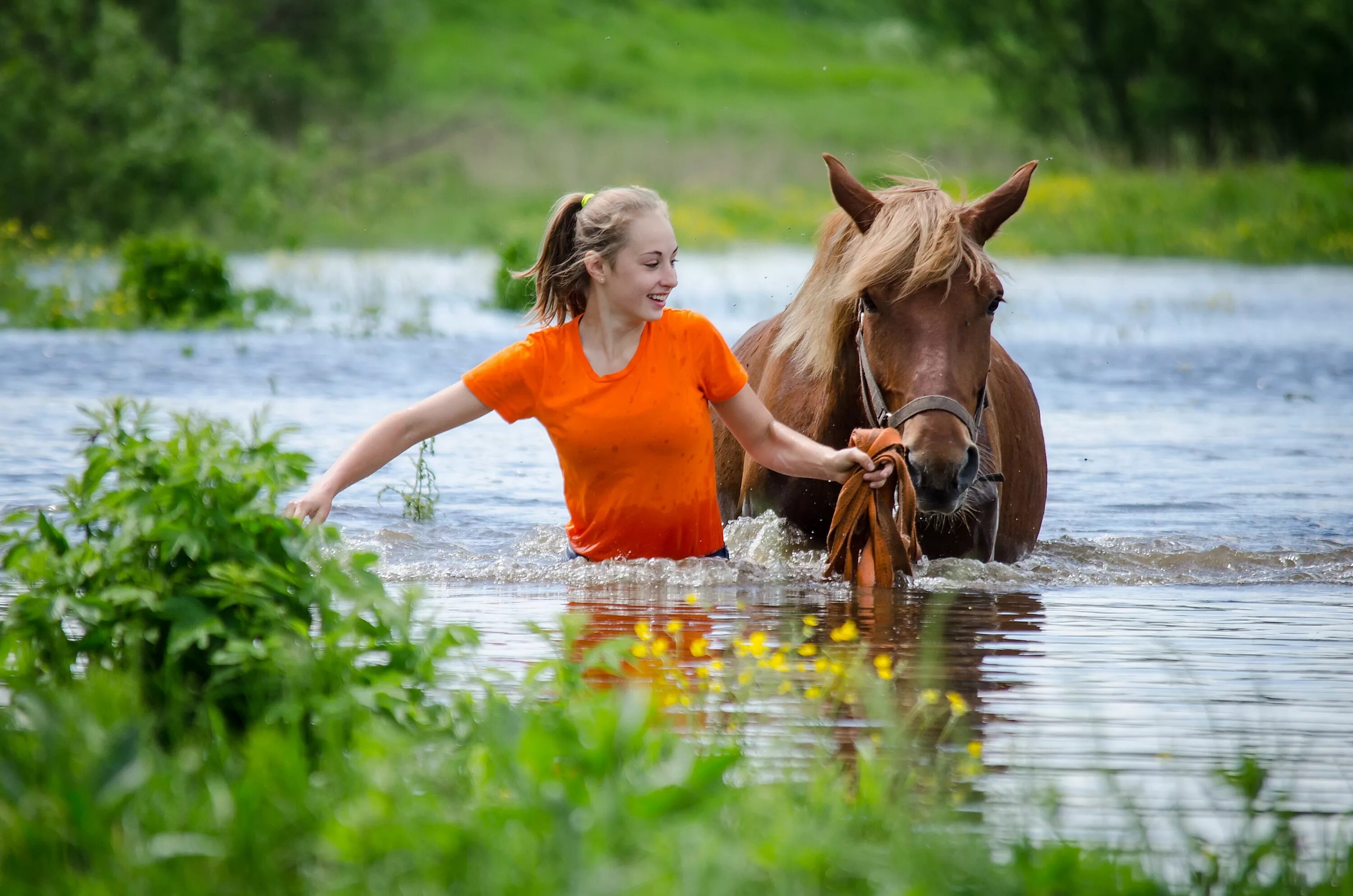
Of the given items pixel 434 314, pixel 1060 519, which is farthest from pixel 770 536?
pixel 434 314

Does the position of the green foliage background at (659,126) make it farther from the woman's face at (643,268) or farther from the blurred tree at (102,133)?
the woman's face at (643,268)

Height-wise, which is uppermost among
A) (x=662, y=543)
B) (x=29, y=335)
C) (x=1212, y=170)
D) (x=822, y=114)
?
(x=822, y=114)

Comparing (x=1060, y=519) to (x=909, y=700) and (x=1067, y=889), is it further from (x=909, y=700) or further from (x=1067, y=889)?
(x=1067, y=889)

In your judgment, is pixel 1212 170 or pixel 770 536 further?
pixel 1212 170

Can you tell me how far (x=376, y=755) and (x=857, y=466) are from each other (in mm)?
Result: 2830

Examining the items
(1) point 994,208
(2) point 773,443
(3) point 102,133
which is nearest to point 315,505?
(2) point 773,443

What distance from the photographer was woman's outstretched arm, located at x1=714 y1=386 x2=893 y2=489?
542 cm

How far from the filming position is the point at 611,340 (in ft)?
17.9

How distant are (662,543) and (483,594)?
72 cm

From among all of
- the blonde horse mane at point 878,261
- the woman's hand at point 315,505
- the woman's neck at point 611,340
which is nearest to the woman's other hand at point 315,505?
the woman's hand at point 315,505

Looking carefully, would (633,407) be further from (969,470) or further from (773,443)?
(969,470)

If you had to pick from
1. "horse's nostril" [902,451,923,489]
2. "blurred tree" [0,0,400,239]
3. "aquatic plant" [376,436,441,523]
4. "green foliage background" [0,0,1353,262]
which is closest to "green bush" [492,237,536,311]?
"green foliage background" [0,0,1353,262]

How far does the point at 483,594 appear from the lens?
19.8 feet

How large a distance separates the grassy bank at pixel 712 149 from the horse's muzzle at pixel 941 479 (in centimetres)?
132
